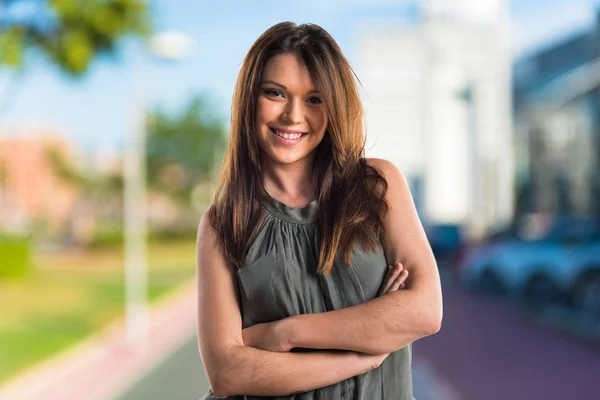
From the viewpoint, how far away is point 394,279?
52.7 inches

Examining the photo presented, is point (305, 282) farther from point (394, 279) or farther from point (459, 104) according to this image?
point (459, 104)

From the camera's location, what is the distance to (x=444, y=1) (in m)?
48.2

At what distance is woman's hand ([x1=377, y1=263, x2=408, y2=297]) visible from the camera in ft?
4.38

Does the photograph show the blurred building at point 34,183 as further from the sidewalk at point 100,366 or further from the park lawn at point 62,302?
the sidewalk at point 100,366

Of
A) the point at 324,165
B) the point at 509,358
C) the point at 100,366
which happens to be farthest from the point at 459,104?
the point at 324,165

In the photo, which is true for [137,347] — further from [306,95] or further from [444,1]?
[444,1]

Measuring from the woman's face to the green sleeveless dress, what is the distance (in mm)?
101

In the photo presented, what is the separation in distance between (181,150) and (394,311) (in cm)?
5328

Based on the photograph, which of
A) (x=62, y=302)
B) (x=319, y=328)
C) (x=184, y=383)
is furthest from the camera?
(x=62, y=302)

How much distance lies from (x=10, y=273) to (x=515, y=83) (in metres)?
15.3

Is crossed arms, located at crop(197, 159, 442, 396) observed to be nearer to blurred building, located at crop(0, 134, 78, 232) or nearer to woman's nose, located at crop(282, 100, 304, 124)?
woman's nose, located at crop(282, 100, 304, 124)

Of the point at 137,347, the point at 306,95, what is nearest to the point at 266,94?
the point at 306,95

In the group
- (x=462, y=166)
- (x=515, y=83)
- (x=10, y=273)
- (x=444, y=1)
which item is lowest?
(x=10, y=273)

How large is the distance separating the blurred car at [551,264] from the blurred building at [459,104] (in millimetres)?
5232
